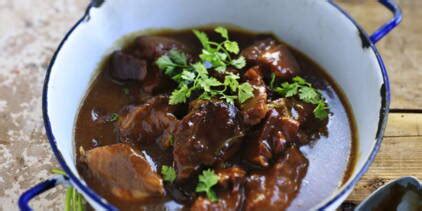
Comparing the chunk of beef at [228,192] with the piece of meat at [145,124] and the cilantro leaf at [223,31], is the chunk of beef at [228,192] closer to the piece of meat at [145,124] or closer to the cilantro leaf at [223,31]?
the piece of meat at [145,124]

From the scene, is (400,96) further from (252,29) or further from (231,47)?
(231,47)

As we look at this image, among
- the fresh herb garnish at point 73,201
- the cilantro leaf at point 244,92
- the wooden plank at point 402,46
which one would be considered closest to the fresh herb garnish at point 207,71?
the cilantro leaf at point 244,92

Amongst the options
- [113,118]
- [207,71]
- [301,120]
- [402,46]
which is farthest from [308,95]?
[402,46]

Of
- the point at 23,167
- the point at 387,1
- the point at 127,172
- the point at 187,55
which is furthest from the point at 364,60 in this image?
the point at 23,167

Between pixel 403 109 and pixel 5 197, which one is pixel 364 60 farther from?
pixel 5 197

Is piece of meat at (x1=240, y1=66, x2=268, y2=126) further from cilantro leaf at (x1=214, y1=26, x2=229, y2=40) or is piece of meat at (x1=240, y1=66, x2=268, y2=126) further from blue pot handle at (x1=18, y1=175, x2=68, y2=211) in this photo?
blue pot handle at (x1=18, y1=175, x2=68, y2=211)

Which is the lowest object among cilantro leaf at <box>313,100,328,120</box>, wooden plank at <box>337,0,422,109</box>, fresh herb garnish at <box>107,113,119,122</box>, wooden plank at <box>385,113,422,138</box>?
wooden plank at <box>385,113,422,138</box>

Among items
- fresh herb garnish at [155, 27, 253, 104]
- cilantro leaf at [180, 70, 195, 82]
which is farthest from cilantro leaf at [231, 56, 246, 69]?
cilantro leaf at [180, 70, 195, 82]
